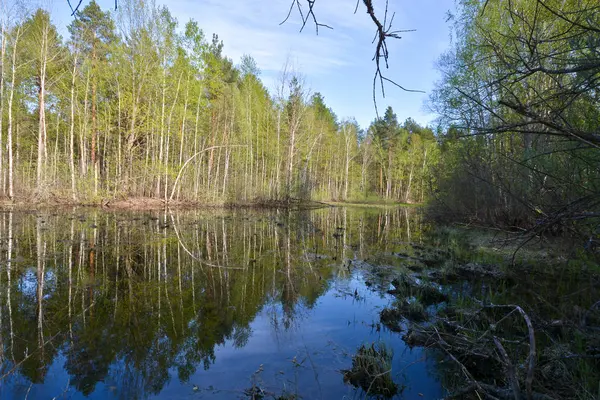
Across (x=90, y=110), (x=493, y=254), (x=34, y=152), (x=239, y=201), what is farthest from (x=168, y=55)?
(x=493, y=254)

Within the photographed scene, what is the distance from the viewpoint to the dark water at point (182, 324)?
3039 mm

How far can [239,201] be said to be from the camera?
959 inches

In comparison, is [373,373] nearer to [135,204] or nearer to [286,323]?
[286,323]

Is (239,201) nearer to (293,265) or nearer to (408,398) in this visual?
(293,265)

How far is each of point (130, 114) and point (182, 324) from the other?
20156mm

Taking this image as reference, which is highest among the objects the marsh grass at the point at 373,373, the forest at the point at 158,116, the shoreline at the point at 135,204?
the forest at the point at 158,116

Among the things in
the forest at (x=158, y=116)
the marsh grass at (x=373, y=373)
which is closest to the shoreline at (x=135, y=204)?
the forest at (x=158, y=116)

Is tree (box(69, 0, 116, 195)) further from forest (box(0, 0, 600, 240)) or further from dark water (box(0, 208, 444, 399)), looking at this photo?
dark water (box(0, 208, 444, 399))

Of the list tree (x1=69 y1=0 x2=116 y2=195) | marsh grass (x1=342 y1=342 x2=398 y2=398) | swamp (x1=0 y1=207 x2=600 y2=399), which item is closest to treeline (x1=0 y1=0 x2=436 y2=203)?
tree (x1=69 y1=0 x2=116 y2=195)

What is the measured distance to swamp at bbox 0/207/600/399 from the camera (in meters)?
2.90

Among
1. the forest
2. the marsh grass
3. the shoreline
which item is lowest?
the marsh grass

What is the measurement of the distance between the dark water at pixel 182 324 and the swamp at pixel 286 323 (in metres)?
0.02

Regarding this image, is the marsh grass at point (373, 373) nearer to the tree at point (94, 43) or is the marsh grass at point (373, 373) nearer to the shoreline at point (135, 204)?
the shoreline at point (135, 204)

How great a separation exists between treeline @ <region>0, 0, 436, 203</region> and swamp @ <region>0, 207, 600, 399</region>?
963 centimetres
